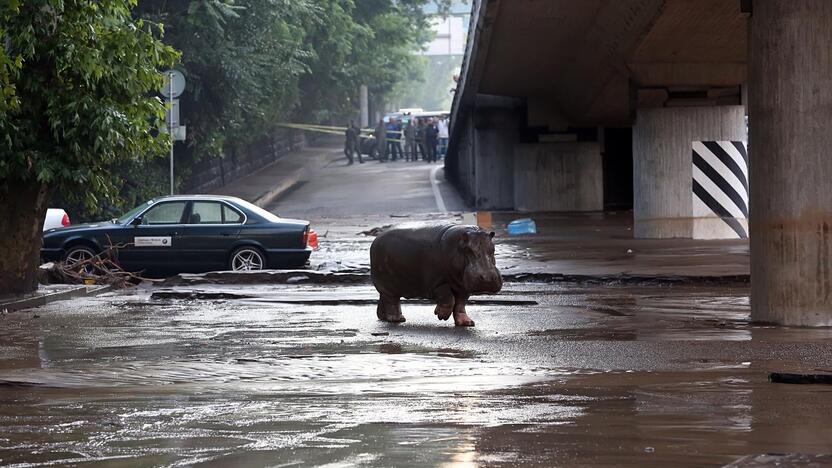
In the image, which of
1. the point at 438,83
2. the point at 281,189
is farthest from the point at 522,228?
the point at 438,83

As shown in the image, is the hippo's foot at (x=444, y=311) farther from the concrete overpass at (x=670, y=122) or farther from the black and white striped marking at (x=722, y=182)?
the black and white striped marking at (x=722, y=182)

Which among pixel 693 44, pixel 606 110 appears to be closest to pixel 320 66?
pixel 606 110

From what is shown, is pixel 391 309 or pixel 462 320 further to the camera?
pixel 391 309

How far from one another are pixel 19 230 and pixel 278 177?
31.9 metres

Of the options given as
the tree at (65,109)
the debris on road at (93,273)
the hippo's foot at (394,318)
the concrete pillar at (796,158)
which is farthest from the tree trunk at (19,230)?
the concrete pillar at (796,158)

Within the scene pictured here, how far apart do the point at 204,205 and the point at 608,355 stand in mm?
11742

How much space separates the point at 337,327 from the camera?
1308 centimetres

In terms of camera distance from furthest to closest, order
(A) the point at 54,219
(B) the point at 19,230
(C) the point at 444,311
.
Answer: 1. (A) the point at 54,219
2. (B) the point at 19,230
3. (C) the point at 444,311

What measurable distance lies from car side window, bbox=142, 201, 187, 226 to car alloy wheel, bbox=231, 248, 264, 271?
1.14 metres

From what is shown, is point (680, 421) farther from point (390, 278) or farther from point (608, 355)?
point (390, 278)

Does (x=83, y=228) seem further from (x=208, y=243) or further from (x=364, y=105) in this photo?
(x=364, y=105)

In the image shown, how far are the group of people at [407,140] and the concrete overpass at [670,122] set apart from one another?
11.0 m

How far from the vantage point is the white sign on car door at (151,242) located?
67.4 ft

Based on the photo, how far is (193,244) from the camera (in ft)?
67.6
